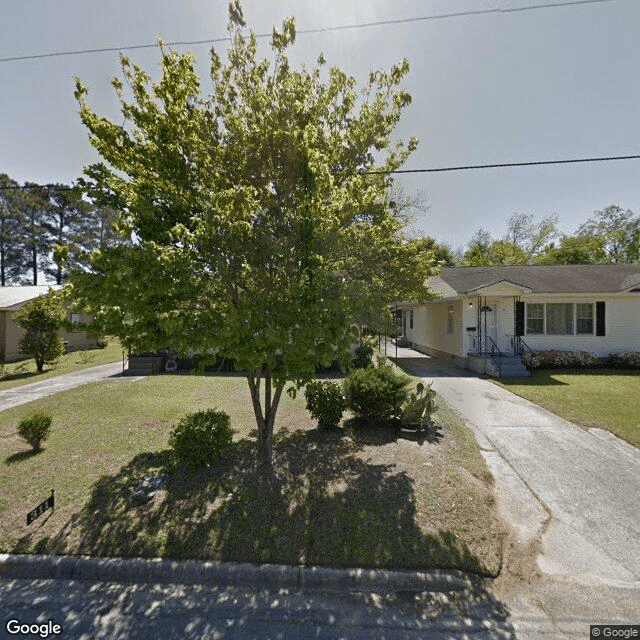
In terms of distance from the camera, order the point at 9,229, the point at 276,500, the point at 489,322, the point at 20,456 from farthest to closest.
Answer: the point at 9,229, the point at 489,322, the point at 20,456, the point at 276,500

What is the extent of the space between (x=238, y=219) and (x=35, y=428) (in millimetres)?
5069

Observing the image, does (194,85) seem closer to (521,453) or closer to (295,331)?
(295,331)

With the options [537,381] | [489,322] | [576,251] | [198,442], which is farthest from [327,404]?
[576,251]

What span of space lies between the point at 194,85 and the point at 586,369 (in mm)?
16714

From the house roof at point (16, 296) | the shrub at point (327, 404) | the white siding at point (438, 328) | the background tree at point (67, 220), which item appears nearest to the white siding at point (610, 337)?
the white siding at point (438, 328)

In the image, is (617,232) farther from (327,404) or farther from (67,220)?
(67,220)

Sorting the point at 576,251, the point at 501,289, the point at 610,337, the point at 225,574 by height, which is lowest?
the point at 225,574

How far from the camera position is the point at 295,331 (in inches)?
144

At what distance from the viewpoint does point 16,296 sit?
19.8 m

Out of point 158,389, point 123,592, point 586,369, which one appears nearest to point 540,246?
point 586,369

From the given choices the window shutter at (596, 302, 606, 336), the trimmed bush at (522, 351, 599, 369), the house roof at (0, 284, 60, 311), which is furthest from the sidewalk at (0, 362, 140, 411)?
the window shutter at (596, 302, 606, 336)

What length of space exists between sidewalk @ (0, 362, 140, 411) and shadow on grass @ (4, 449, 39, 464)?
4.43 m

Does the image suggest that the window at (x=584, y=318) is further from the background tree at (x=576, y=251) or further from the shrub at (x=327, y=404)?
the background tree at (x=576, y=251)

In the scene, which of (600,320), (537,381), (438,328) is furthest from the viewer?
(438,328)
